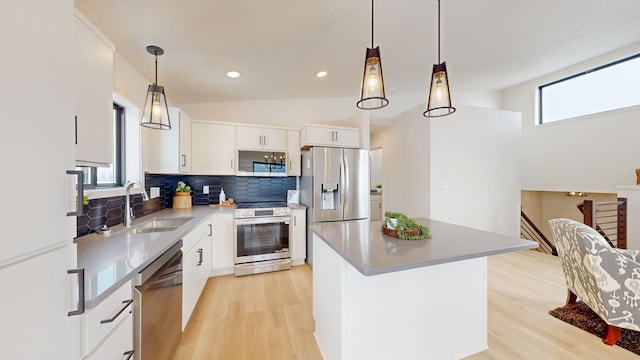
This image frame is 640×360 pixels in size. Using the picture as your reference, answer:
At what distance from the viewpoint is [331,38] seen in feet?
7.80

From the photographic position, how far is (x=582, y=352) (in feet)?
5.66

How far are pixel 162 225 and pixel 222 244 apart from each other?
85 cm

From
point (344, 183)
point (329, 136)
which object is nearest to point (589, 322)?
point (344, 183)

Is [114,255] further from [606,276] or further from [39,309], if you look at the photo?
[606,276]

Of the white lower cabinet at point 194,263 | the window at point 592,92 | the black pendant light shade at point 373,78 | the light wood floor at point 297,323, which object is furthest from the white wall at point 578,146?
the white lower cabinet at point 194,263

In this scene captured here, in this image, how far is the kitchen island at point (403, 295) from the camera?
4.29 feet

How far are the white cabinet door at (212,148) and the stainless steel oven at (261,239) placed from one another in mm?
739

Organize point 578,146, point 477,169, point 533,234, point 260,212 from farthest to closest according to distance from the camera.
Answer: point 533,234
point 578,146
point 477,169
point 260,212

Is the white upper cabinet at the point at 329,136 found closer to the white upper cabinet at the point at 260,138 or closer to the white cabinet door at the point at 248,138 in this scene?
the white upper cabinet at the point at 260,138

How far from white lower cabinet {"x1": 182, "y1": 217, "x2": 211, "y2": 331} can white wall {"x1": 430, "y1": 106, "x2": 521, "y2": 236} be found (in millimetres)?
3345

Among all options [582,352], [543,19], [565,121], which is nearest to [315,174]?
[582,352]

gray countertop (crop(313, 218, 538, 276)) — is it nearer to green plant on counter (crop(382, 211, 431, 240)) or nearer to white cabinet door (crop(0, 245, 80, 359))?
green plant on counter (crop(382, 211, 431, 240))

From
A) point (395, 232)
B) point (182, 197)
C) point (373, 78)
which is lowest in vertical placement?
point (395, 232)

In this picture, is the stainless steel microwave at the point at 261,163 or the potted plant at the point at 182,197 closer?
the potted plant at the point at 182,197
